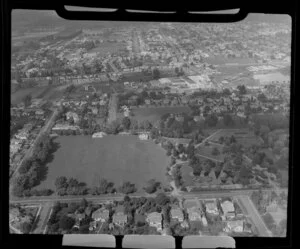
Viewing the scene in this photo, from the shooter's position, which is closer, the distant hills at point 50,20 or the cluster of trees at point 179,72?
the distant hills at point 50,20

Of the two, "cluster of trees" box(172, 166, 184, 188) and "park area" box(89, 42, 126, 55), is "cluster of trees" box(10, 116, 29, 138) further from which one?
"cluster of trees" box(172, 166, 184, 188)

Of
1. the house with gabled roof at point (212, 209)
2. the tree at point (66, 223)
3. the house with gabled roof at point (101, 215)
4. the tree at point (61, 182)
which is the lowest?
the tree at point (66, 223)

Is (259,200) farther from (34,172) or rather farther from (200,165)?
(34,172)

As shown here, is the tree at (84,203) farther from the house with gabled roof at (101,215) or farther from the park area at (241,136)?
the park area at (241,136)

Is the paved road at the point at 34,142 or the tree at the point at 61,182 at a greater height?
the paved road at the point at 34,142

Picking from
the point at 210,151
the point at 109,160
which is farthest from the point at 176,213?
the point at 109,160

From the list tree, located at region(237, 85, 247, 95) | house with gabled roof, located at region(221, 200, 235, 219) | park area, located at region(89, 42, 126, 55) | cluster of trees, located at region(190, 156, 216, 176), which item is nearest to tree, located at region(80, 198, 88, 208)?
cluster of trees, located at region(190, 156, 216, 176)

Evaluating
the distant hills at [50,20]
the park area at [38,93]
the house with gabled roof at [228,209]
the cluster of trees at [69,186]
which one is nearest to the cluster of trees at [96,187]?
the cluster of trees at [69,186]

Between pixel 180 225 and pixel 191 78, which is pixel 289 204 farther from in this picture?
pixel 191 78

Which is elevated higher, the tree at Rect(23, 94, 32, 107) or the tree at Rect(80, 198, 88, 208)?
the tree at Rect(23, 94, 32, 107)
